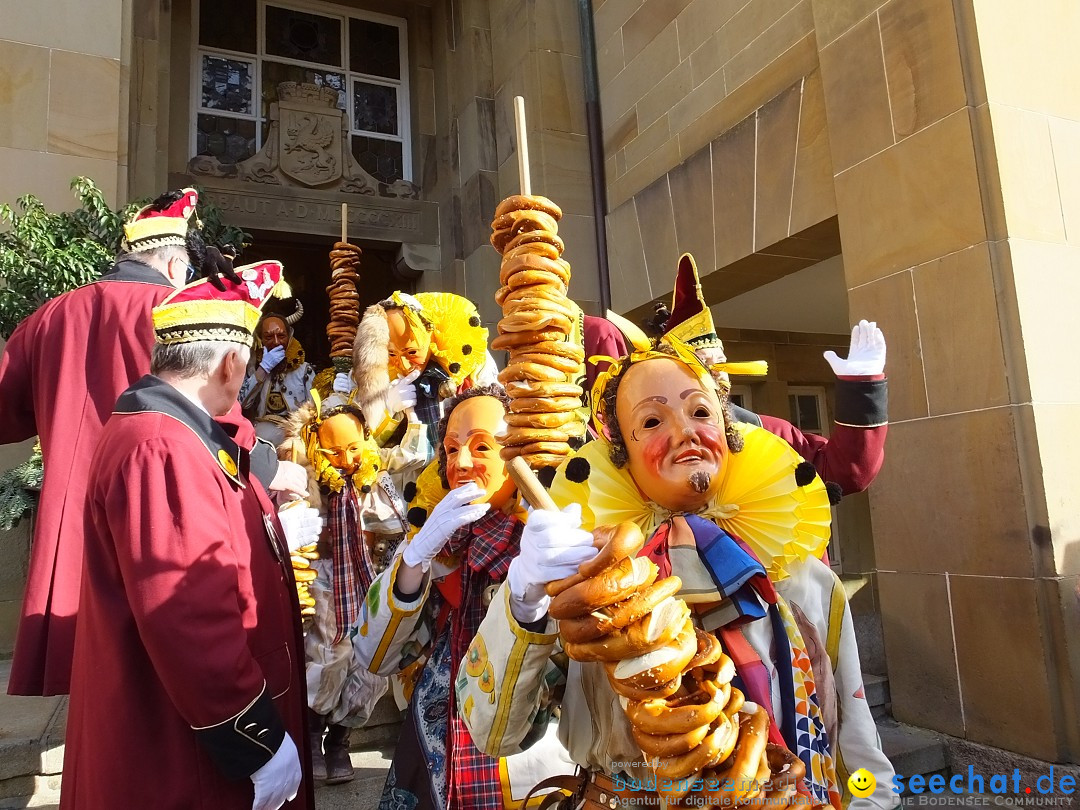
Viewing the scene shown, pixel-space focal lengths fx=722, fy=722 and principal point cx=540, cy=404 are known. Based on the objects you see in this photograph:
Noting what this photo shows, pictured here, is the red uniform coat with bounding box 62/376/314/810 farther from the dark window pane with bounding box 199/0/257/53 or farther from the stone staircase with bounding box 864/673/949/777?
the dark window pane with bounding box 199/0/257/53

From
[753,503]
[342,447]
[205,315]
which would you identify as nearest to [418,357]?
[342,447]

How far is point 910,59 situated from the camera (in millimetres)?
3594

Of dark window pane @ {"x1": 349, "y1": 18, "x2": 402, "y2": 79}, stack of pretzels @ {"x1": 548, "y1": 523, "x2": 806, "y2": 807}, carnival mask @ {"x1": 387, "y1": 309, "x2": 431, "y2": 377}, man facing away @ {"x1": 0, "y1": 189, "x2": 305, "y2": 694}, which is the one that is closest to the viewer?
stack of pretzels @ {"x1": 548, "y1": 523, "x2": 806, "y2": 807}

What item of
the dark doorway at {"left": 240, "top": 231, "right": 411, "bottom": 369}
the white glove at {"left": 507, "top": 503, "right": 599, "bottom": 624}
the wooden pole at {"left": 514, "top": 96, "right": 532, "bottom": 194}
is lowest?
the white glove at {"left": 507, "top": 503, "right": 599, "bottom": 624}

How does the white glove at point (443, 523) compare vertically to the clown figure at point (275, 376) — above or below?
below

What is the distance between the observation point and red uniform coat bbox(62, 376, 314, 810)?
1551mm

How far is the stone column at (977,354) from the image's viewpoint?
304 cm

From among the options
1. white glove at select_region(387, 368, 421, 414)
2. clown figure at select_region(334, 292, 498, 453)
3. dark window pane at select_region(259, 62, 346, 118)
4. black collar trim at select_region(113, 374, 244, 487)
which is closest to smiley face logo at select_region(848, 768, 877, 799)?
black collar trim at select_region(113, 374, 244, 487)

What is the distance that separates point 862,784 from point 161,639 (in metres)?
1.50

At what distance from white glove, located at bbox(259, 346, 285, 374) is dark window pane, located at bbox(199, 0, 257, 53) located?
4067mm

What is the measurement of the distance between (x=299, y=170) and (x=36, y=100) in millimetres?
2714

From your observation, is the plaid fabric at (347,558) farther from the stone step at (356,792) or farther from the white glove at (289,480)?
the stone step at (356,792)

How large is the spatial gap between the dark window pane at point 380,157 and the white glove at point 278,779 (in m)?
7.14

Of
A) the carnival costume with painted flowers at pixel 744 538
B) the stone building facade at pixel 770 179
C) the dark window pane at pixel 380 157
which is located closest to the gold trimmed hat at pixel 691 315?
the carnival costume with painted flowers at pixel 744 538
